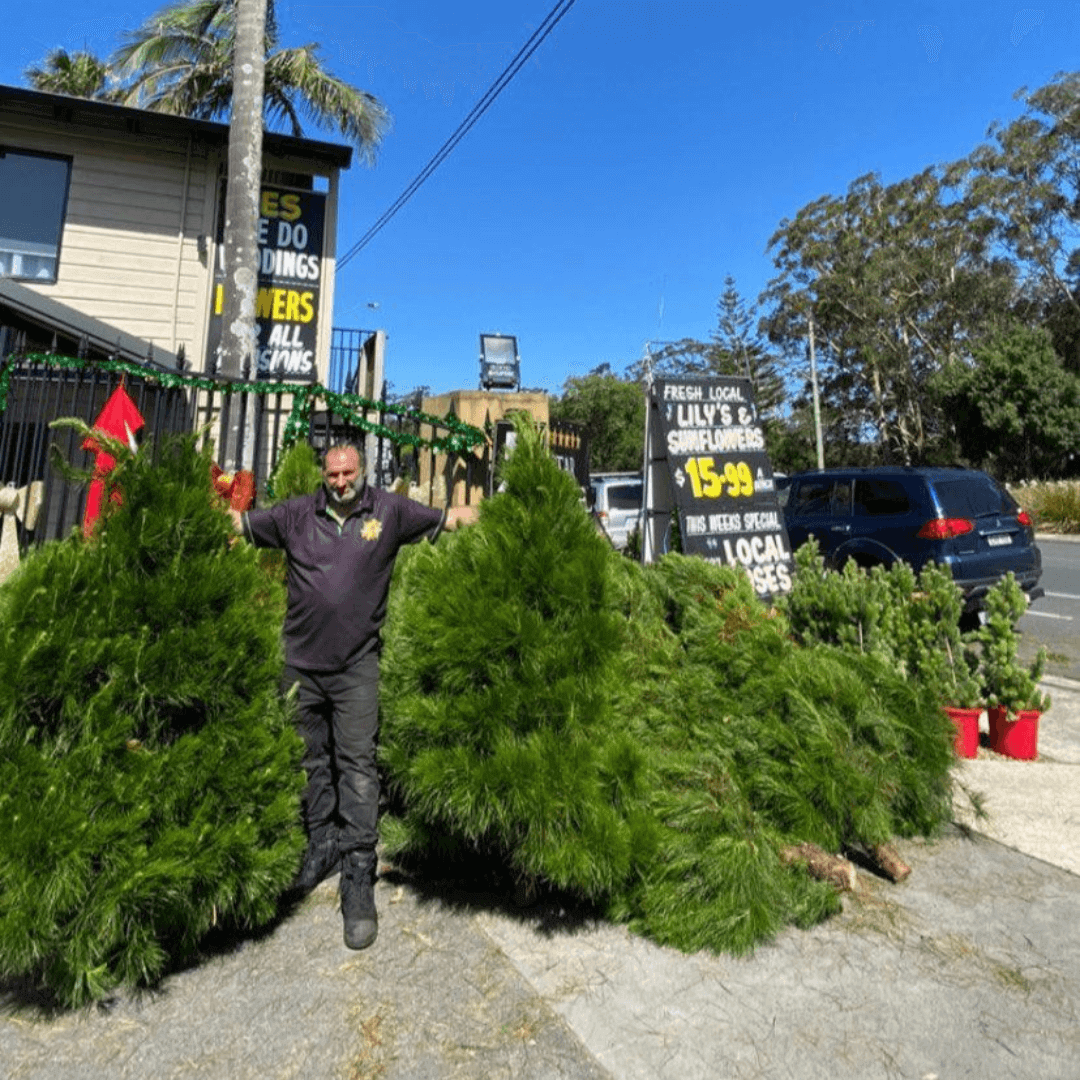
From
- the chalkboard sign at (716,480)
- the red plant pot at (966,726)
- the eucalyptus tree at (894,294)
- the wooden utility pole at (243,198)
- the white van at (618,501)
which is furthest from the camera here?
the eucalyptus tree at (894,294)

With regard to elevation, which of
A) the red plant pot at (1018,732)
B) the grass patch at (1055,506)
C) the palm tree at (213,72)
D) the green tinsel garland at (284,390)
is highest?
the palm tree at (213,72)

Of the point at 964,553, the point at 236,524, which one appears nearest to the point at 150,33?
the point at 236,524

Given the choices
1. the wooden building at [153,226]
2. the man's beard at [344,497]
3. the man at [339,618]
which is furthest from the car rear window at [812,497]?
the man's beard at [344,497]

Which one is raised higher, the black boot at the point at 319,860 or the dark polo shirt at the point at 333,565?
the dark polo shirt at the point at 333,565

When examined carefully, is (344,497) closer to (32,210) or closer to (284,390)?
(284,390)

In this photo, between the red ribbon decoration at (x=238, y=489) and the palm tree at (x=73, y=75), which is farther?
the palm tree at (x=73, y=75)

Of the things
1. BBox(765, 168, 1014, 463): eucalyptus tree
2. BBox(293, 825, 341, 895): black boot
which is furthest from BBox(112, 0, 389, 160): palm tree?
BBox(765, 168, 1014, 463): eucalyptus tree

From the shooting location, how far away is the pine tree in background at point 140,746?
212 centimetres

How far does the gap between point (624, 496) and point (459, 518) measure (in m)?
10.7

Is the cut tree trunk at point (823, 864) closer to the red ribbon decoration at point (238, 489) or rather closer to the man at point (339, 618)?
the man at point (339, 618)

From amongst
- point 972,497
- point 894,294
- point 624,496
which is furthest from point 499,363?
point 894,294

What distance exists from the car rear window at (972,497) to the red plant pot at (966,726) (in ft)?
13.5

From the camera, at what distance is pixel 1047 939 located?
2619 millimetres

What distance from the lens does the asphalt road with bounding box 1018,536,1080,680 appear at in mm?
7153
